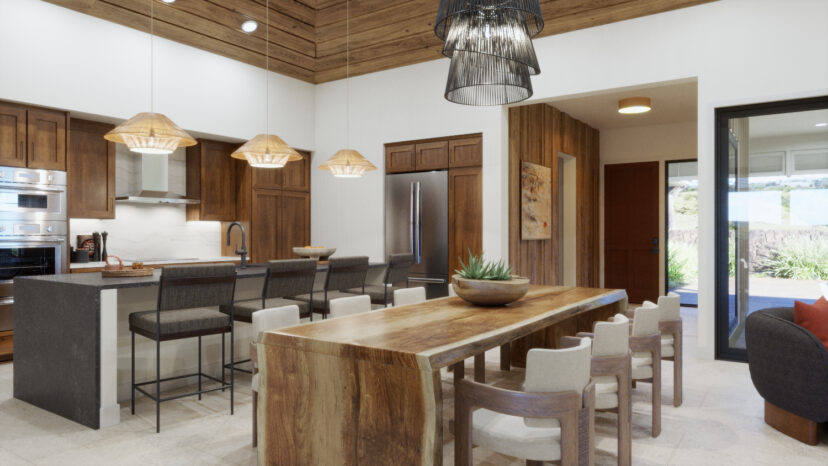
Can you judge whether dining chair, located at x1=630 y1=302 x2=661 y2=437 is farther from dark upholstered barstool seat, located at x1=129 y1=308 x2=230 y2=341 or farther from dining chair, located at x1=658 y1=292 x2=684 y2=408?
dark upholstered barstool seat, located at x1=129 y1=308 x2=230 y2=341

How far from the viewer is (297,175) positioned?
7492mm

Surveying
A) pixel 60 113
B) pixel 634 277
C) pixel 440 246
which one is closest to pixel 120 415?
pixel 60 113

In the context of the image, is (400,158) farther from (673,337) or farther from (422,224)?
(673,337)

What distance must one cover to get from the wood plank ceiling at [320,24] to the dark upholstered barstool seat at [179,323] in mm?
3402

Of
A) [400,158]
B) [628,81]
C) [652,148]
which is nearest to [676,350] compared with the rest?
[628,81]

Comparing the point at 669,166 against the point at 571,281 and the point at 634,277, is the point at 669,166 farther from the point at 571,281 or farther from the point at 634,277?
the point at 571,281

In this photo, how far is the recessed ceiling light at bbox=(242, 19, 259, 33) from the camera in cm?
576

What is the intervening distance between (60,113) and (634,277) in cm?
814

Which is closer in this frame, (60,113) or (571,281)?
(60,113)

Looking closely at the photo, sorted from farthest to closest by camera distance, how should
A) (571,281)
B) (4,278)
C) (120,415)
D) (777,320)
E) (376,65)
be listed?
(571,281) → (376,65) → (4,278) → (120,415) → (777,320)

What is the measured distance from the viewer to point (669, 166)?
852cm

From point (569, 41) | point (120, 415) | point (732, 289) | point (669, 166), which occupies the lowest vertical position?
point (120, 415)

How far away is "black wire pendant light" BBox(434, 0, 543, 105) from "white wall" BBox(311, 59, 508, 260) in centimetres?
309

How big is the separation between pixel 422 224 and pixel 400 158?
3.03 feet
